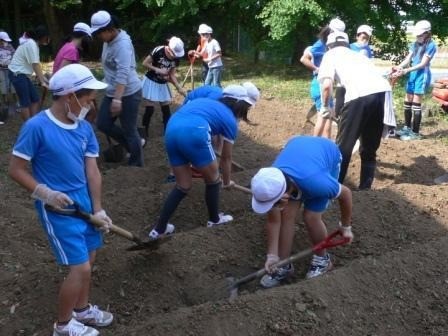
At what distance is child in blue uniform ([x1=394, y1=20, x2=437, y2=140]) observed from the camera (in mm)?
8164

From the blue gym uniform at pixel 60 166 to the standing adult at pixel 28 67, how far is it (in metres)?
4.47

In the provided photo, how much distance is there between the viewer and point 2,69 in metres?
9.38

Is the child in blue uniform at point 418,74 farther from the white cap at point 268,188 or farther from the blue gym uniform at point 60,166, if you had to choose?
the blue gym uniform at point 60,166

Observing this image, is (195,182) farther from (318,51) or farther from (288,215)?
(318,51)

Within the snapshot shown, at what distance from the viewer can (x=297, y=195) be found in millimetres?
3715

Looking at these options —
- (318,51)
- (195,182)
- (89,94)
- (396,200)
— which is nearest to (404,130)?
(318,51)

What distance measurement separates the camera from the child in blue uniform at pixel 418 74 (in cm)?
816

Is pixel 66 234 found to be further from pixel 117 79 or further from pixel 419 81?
pixel 419 81

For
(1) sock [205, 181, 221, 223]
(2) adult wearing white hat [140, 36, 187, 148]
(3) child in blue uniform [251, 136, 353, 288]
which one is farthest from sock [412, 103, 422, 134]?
(3) child in blue uniform [251, 136, 353, 288]

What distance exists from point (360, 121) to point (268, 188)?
242cm

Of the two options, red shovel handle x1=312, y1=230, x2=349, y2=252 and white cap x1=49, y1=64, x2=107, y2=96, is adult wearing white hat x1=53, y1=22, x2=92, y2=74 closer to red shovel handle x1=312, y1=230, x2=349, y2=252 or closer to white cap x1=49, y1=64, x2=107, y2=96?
white cap x1=49, y1=64, x2=107, y2=96

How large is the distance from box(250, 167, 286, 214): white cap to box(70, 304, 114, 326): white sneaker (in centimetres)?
116

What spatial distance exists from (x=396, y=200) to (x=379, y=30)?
31.2 ft

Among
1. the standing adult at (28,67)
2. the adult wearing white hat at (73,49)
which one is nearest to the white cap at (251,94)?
the adult wearing white hat at (73,49)
